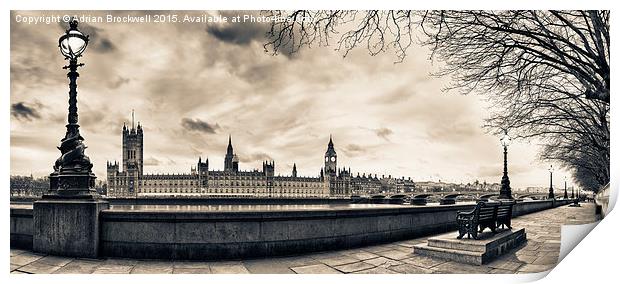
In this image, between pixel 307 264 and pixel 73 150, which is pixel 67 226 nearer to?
pixel 73 150

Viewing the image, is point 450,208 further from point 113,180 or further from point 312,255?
point 113,180

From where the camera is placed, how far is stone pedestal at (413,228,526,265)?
828 cm

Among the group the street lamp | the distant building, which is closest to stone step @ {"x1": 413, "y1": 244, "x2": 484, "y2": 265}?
the street lamp

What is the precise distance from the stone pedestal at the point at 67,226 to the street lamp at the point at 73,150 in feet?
0.92

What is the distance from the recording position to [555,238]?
486 inches

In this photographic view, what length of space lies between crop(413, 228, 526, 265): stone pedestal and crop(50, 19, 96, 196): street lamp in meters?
7.18

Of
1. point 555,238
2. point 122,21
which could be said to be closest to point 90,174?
point 122,21

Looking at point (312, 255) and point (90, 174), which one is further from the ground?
point (90, 174)

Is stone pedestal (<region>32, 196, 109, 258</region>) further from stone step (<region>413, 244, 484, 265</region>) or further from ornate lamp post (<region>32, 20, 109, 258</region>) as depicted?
stone step (<region>413, 244, 484, 265</region>)

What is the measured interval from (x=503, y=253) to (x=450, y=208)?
3721mm

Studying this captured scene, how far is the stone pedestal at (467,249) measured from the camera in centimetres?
828

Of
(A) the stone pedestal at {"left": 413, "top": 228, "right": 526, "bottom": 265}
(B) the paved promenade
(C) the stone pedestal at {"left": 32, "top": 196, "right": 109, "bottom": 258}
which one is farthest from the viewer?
(A) the stone pedestal at {"left": 413, "top": 228, "right": 526, "bottom": 265}

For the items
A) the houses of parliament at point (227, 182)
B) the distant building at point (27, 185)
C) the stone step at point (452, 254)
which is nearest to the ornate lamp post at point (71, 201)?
the distant building at point (27, 185)

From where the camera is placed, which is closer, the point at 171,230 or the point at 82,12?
the point at 171,230
